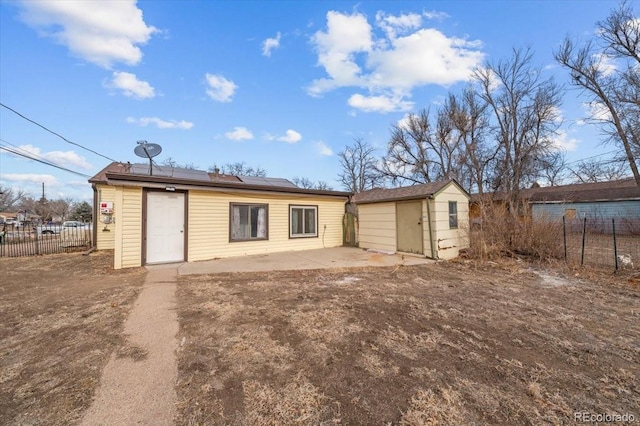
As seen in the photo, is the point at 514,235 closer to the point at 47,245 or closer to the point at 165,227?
the point at 165,227

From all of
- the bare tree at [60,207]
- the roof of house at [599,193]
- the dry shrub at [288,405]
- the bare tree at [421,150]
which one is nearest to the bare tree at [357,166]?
the bare tree at [421,150]

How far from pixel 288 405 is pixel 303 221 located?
28.3 feet

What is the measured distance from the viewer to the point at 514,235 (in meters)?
7.96

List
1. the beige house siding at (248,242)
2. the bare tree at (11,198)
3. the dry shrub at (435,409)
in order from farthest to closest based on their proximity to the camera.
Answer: the bare tree at (11,198)
the beige house siding at (248,242)
the dry shrub at (435,409)

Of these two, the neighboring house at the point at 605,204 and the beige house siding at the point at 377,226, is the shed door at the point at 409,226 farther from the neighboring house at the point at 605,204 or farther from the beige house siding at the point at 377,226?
the neighboring house at the point at 605,204

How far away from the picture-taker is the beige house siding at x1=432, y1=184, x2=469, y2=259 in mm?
8273

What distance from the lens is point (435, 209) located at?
8.17 metres

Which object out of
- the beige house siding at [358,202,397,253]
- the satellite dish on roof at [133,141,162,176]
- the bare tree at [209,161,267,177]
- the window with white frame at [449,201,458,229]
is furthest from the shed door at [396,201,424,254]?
the bare tree at [209,161,267,177]

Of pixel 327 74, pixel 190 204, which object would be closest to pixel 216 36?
pixel 327 74

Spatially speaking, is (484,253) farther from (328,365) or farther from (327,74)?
(327,74)

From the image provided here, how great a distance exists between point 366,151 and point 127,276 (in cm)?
2699

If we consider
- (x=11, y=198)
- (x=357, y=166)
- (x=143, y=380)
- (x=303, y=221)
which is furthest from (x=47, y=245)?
(x=11, y=198)

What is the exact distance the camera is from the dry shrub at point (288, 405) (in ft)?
5.88

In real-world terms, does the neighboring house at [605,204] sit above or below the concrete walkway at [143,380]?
above
